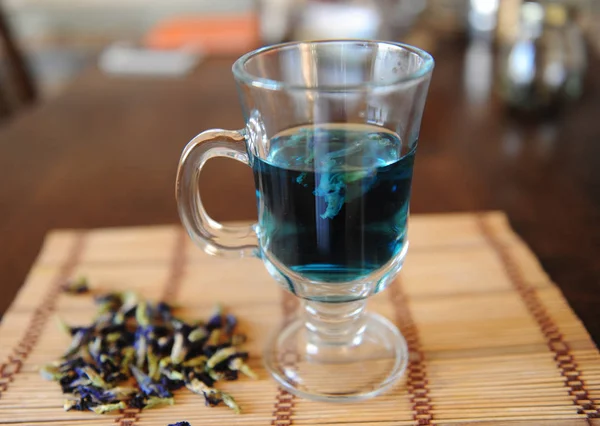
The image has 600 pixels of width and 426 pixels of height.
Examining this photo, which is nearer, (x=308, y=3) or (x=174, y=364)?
(x=174, y=364)

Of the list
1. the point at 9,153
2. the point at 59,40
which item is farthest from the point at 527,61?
the point at 59,40

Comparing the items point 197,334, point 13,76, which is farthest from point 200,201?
point 13,76

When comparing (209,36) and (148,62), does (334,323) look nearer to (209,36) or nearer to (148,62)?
(148,62)

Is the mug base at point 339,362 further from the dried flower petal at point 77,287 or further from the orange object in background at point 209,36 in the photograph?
the orange object in background at point 209,36

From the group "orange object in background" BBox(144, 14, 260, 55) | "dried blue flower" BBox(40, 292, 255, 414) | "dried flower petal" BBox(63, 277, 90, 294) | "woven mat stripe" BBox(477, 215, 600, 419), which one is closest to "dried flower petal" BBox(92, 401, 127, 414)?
"dried blue flower" BBox(40, 292, 255, 414)

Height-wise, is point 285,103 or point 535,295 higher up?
point 285,103

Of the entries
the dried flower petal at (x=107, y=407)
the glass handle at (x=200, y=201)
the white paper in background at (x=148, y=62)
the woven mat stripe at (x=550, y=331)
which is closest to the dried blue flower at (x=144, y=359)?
the dried flower petal at (x=107, y=407)

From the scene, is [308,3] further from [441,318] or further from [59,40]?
[59,40]
